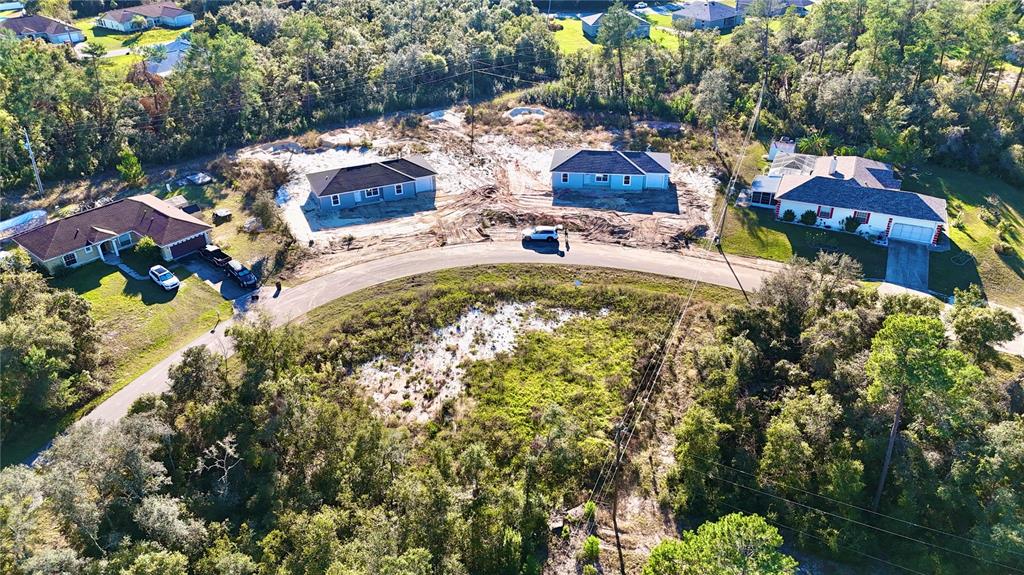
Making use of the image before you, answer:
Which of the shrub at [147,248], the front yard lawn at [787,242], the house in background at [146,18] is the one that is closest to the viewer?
the shrub at [147,248]

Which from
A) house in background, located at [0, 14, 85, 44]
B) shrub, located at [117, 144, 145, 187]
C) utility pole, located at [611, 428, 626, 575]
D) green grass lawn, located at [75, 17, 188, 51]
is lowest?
utility pole, located at [611, 428, 626, 575]

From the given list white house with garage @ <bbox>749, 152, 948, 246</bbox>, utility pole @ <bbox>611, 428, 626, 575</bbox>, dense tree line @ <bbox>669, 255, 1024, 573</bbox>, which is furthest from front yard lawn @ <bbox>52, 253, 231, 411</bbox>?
white house with garage @ <bbox>749, 152, 948, 246</bbox>

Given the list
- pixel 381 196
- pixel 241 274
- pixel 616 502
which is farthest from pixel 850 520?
pixel 381 196

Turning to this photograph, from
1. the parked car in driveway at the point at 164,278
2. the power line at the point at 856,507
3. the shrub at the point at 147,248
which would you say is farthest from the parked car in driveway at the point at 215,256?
the power line at the point at 856,507

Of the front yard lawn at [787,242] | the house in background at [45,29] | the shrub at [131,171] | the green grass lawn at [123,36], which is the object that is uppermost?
the house in background at [45,29]

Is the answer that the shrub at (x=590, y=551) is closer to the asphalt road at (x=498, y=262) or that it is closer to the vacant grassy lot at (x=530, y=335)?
the vacant grassy lot at (x=530, y=335)

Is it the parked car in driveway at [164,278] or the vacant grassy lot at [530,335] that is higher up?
the parked car in driveway at [164,278]

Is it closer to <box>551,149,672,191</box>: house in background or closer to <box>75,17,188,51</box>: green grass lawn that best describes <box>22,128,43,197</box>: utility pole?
<box>75,17,188,51</box>: green grass lawn
